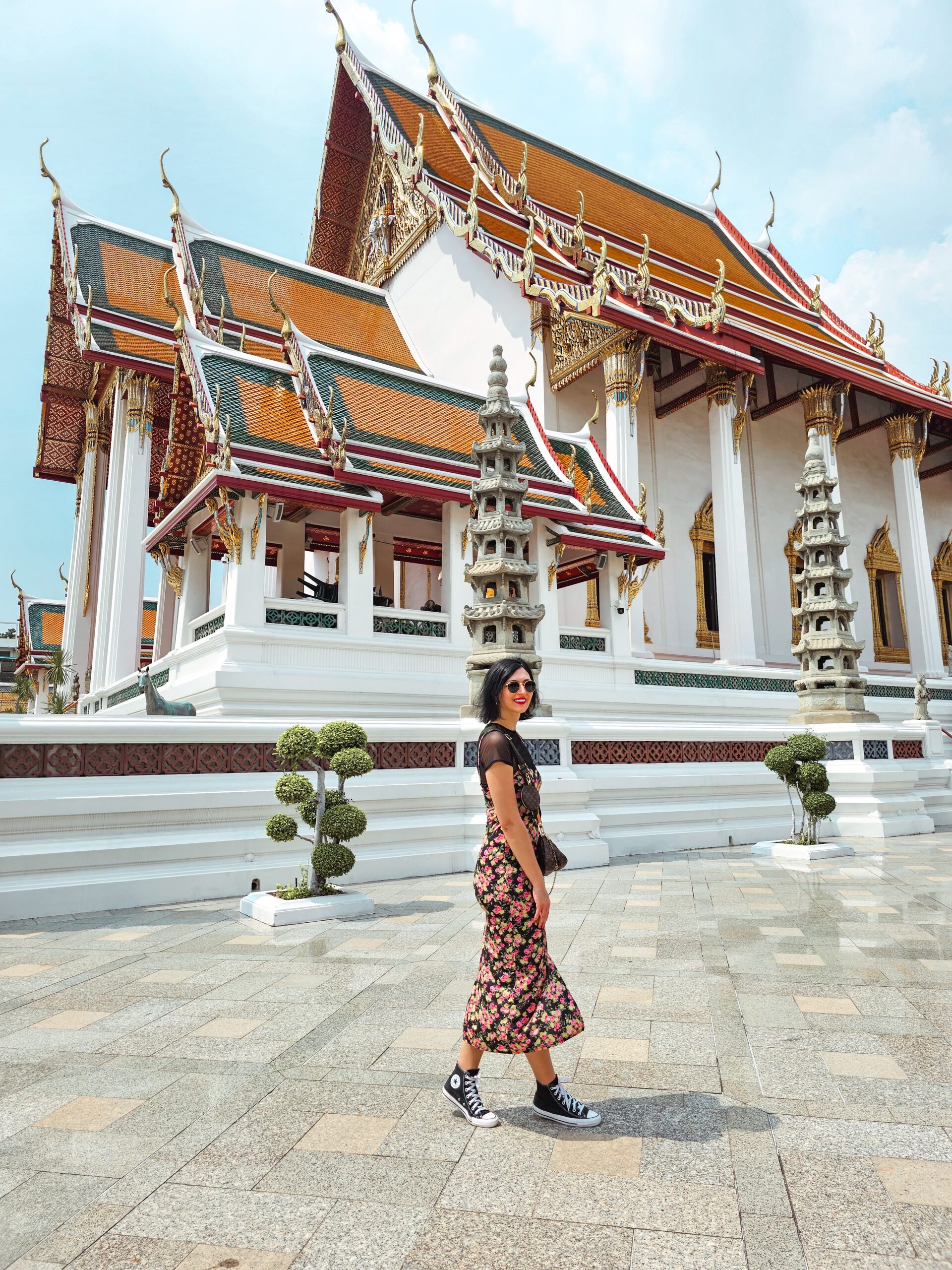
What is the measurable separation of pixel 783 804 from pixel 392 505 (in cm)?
604

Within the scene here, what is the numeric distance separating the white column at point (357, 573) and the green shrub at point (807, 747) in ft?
15.5

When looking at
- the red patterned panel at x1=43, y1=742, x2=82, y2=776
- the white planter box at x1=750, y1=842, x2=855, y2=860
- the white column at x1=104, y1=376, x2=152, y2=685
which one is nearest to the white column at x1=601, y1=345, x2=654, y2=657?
the white planter box at x1=750, y1=842, x2=855, y2=860

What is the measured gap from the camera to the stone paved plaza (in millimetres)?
1850

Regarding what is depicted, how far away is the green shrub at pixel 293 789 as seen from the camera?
5188 millimetres

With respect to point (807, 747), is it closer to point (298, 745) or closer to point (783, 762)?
point (783, 762)

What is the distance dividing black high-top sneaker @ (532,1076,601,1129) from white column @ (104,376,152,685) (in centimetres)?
1187

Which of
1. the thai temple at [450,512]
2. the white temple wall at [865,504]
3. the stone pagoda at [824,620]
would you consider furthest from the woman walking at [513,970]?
the white temple wall at [865,504]

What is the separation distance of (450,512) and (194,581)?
3.40 meters

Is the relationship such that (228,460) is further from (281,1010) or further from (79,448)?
(79,448)

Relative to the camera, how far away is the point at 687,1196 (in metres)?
2.01

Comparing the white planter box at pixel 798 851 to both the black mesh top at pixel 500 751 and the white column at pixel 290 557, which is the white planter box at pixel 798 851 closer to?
the black mesh top at pixel 500 751

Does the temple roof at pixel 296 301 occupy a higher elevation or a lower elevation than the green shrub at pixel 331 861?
higher

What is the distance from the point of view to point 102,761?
585 centimetres

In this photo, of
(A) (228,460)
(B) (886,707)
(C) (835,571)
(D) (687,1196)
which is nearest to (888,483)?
(B) (886,707)
